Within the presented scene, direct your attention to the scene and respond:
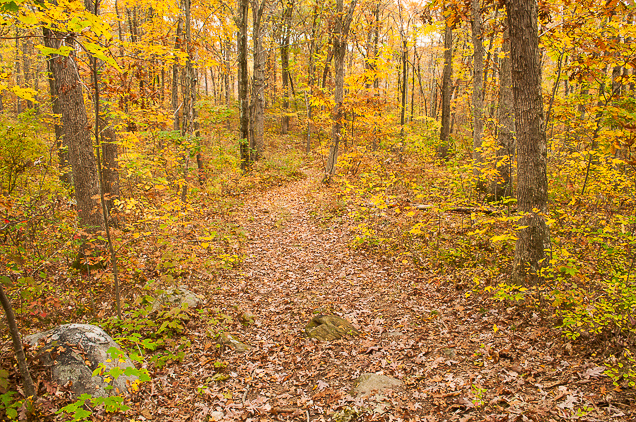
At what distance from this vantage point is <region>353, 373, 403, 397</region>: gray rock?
4426 mm

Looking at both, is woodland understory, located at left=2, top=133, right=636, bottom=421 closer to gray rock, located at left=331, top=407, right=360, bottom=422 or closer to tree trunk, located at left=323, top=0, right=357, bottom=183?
gray rock, located at left=331, top=407, right=360, bottom=422

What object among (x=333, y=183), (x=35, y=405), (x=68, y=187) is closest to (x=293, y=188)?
(x=333, y=183)

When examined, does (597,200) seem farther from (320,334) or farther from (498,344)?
(320,334)

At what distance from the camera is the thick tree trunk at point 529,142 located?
518 centimetres

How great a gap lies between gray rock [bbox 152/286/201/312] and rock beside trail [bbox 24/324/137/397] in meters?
1.57

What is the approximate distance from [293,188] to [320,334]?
10370 millimetres

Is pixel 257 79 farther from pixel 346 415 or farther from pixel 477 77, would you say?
pixel 346 415

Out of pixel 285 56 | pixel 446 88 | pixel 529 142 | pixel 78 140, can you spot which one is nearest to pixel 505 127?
pixel 529 142

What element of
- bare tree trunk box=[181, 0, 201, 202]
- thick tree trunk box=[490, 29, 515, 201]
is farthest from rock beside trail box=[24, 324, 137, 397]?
thick tree trunk box=[490, 29, 515, 201]

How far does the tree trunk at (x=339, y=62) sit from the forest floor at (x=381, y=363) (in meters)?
7.43

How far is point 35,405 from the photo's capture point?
3492mm

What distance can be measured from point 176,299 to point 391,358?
410 centimetres

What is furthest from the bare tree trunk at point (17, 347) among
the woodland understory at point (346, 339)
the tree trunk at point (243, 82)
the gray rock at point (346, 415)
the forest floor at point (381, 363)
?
the tree trunk at point (243, 82)

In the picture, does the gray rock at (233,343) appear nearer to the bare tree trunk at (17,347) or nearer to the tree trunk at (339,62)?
the bare tree trunk at (17,347)
